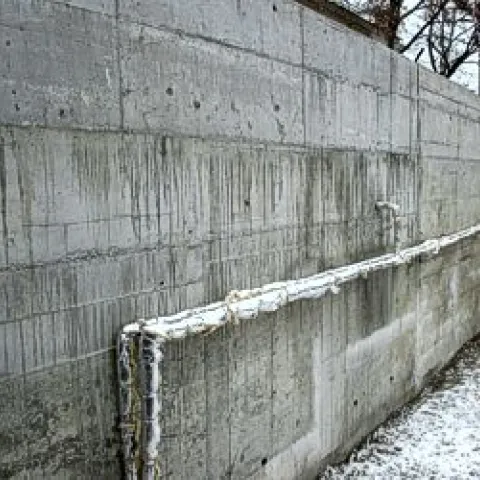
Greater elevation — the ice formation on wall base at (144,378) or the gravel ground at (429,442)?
the ice formation on wall base at (144,378)

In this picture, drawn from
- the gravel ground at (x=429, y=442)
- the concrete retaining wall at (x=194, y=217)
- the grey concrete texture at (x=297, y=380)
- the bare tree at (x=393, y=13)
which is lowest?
the gravel ground at (x=429, y=442)

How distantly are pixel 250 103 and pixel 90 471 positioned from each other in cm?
176

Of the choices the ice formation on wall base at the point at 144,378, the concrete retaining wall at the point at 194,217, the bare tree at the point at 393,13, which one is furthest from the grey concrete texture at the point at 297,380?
the bare tree at the point at 393,13

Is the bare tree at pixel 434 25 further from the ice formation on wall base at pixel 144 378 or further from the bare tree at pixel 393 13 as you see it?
the ice formation on wall base at pixel 144 378

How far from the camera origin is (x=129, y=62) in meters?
2.31

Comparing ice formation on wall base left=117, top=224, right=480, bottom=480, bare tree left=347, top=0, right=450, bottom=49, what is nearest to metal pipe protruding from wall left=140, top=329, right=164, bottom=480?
ice formation on wall base left=117, top=224, right=480, bottom=480

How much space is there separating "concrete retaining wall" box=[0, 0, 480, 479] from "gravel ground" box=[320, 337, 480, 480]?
0.55 ft

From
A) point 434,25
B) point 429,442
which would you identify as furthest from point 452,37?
point 429,442

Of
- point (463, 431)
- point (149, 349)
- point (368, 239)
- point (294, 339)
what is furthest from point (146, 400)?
point (463, 431)

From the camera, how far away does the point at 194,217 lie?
2.67m

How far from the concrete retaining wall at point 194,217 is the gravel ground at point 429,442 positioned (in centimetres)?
17

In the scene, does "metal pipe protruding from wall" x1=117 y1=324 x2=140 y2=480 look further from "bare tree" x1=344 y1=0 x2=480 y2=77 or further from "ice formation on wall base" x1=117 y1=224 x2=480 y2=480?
"bare tree" x1=344 y1=0 x2=480 y2=77

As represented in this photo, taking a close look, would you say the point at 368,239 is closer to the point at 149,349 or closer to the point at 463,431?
the point at 463,431

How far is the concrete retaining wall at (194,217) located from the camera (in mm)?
1985
